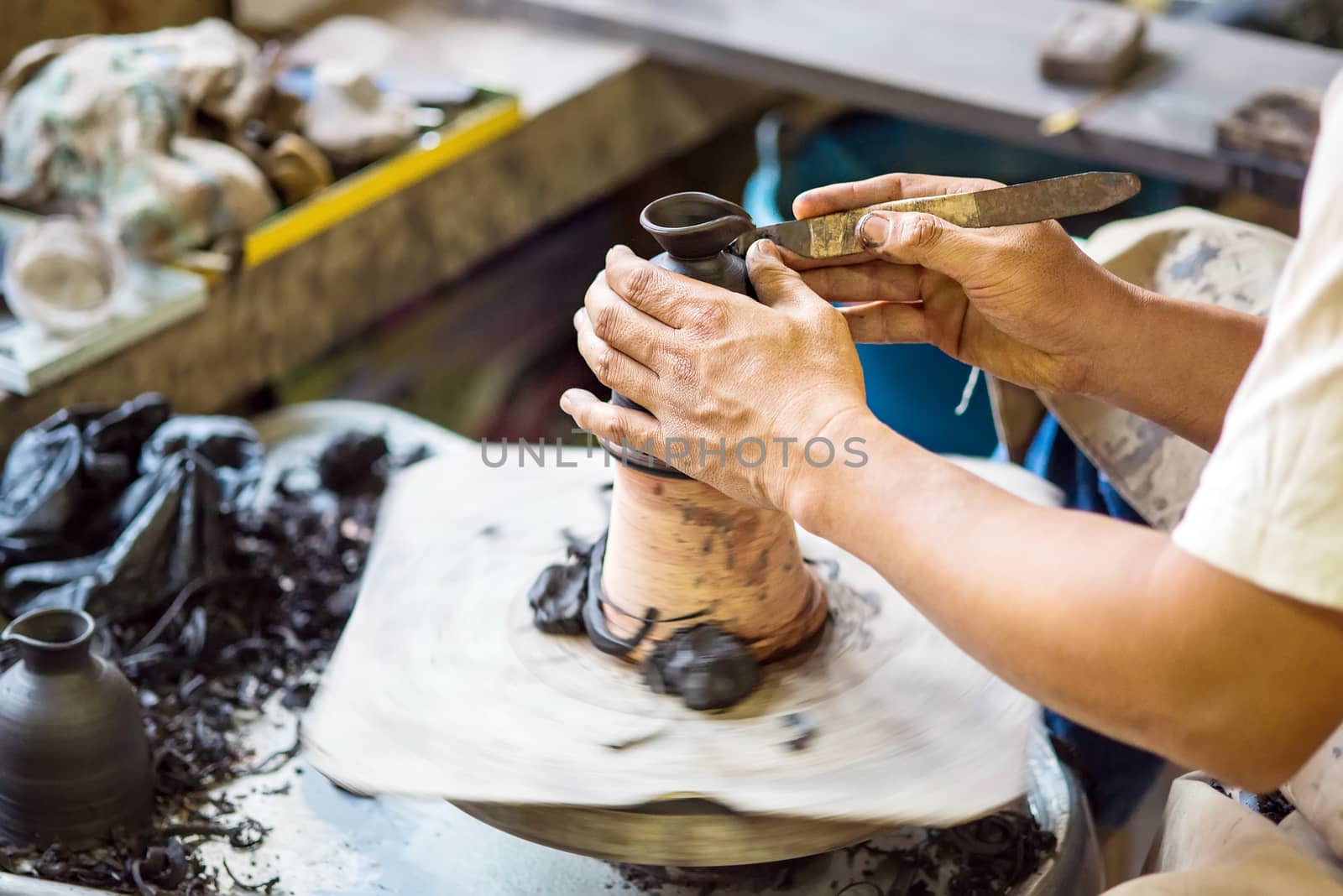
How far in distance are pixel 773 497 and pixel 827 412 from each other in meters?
0.09

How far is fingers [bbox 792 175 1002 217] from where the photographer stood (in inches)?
53.9

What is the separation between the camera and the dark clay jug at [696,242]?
1229mm

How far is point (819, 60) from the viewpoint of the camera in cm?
304

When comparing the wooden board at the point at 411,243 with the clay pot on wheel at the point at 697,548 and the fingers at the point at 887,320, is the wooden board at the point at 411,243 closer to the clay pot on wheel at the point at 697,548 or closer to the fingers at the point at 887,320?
the clay pot on wheel at the point at 697,548

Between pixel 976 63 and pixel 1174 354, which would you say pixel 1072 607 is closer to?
pixel 1174 354

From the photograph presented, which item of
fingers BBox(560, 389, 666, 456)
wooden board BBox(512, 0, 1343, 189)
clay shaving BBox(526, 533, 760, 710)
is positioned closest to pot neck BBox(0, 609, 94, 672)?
clay shaving BBox(526, 533, 760, 710)

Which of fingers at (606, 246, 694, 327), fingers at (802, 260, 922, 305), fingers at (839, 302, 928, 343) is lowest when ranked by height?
fingers at (839, 302, 928, 343)

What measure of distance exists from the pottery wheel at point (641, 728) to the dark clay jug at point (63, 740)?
337 mm

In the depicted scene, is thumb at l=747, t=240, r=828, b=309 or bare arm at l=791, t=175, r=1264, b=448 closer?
thumb at l=747, t=240, r=828, b=309

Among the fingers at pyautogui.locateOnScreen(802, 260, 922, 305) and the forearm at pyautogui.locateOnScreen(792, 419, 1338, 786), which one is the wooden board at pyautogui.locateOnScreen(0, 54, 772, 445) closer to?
the fingers at pyautogui.locateOnScreen(802, 260, 922, 305)

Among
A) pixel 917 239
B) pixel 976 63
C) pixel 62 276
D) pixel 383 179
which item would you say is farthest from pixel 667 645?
pixel 976 63

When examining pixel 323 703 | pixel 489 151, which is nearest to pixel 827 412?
pixel 323 703

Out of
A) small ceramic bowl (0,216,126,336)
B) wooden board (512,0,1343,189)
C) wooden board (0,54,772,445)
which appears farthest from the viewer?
wooden board (512,0,1343,189)

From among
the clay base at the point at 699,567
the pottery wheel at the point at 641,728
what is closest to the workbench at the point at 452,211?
the pottery wheel at the point at 641,728
